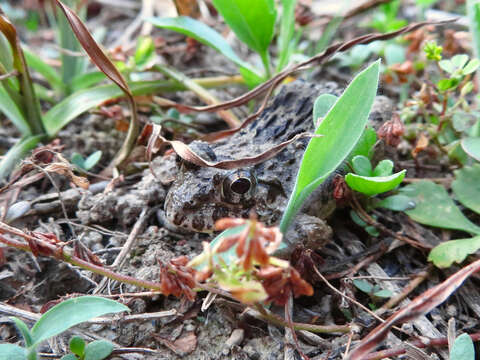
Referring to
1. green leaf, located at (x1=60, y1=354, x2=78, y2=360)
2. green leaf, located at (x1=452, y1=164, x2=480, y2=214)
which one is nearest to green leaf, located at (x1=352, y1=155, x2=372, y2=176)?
green leaf, located at (x1=452, y1=164, x2=480, y2=214)

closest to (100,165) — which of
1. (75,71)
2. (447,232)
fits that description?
(75,71)

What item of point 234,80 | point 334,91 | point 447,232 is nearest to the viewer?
point 447,232

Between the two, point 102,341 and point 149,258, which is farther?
point 149,258

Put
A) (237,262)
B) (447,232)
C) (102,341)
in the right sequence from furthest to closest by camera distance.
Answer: (447,232) < (102,341) < (237,262)

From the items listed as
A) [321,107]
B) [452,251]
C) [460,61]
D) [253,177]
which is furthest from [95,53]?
[452,251]

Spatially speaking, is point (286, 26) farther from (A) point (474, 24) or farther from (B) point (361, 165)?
(B) point (361, 165)

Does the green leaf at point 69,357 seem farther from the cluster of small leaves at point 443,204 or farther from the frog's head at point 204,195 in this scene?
the cluster of small leaves at point 443,204

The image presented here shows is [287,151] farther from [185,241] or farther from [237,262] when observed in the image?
[237,262]
